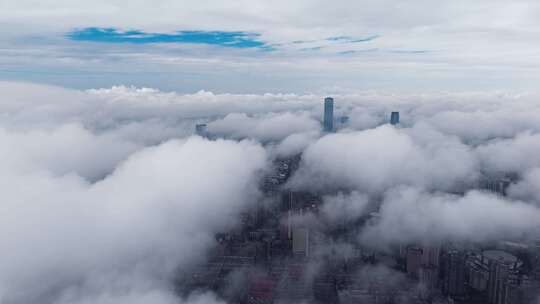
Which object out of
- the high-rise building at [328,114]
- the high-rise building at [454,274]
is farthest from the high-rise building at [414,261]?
the high-rise building at [328,114]

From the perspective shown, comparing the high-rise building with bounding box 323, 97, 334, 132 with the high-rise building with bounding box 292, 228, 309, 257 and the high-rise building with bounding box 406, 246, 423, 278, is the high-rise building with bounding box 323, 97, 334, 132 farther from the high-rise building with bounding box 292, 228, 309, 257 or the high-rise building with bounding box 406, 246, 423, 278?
the high-rise building with bounding box 406, 246, 423, 278

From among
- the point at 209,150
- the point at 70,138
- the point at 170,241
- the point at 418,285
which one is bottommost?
the point at 418,285

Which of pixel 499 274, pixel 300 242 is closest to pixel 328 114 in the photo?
pixel 300 242

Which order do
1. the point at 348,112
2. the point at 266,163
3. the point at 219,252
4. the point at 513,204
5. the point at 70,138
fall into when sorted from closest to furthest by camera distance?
the point at 219,252 → the point at 70,138 → the point at 513,204 → the point at 266,163 → the point at 348,112

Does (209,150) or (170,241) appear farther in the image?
(209,150)

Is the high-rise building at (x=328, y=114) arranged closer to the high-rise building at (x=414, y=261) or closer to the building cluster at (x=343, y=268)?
the building cluster at (x=343, y=268)

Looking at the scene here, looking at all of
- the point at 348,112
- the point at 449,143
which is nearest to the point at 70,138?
the point at 449,143

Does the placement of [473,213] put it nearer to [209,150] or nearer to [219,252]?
[219,252]

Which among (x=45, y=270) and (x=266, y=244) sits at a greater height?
(x=45, y=270)

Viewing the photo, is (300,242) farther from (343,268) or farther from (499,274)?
(499,274)
